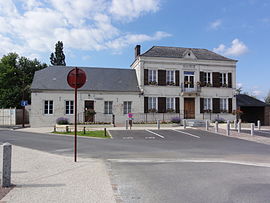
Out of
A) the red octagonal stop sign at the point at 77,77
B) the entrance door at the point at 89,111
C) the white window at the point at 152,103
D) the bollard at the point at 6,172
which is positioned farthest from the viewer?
the white window at the point at 152,103

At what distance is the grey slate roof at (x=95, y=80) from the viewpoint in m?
23.3

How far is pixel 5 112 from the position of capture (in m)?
27.3

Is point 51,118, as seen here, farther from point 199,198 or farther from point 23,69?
point 23,69

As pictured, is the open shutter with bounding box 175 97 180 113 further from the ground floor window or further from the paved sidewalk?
the paved sidewalk

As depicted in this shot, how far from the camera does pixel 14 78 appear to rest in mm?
40062

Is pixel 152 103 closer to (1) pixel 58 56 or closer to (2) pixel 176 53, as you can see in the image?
(2) pixel 176 53

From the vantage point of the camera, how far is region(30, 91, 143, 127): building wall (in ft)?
73.5

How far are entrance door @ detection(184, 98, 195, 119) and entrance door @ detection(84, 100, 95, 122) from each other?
10.1 metres

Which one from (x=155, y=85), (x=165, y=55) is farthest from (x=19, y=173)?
(x=165, y=55)

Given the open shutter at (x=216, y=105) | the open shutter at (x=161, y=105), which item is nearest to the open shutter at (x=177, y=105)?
the open shutter at (x=161, y=105)

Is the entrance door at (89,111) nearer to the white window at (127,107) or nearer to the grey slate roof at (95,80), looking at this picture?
the grey slate roof at (95,80)

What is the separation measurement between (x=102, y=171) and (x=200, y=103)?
20.9 metres

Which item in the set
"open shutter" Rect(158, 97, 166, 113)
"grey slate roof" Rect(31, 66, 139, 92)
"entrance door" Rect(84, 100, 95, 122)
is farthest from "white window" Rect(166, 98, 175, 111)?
"entrance door" Rect(84, 100, 95, 122)

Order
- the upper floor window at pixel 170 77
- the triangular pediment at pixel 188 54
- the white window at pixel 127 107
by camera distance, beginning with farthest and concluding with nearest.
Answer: the triangular pediment at pixel 188 54 < the upper floor window at pixel 170 77 < the white window at pixel 127 107
